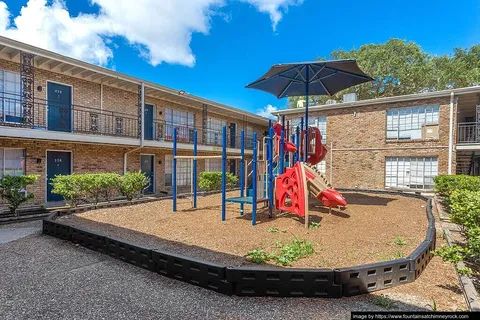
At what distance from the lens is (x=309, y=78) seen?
8.68 metres

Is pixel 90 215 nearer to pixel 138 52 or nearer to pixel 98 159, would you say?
pixel 98 159

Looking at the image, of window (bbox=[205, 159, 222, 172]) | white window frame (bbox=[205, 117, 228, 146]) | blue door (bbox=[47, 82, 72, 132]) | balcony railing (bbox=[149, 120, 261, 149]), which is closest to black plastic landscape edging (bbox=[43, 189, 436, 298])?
blue door (bbox=[47, 82, 72, 132])

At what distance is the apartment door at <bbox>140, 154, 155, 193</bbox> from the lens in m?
15.2

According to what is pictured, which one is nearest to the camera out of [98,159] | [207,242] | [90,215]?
[207,242]

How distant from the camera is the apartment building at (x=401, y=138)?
14.6 metres

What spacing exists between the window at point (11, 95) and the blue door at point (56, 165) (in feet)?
5.89

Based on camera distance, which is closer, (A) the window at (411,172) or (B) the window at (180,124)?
(A) the window at (411,172)

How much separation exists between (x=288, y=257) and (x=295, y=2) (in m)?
19.4

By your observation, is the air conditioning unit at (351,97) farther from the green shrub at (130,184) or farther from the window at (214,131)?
the green shrub at (130,184)

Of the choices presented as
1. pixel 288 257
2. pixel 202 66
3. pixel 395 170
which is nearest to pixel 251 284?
pixel 288 257

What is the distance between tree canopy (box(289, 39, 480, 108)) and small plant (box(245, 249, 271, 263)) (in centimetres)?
2649

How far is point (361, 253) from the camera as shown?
4715 millimetres

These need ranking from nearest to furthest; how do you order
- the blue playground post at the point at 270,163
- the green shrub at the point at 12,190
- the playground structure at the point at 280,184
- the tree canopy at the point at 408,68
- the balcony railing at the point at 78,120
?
the playground structure at the point at 280,184 < the blue playground post at the point at 270,163 < the green shrub at the point at 12,190 < the balcony railing at the point at 78,120 < the tree canopy at the point at 408,68

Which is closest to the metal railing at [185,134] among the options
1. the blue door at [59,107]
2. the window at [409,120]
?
the blue door at [59,107]
